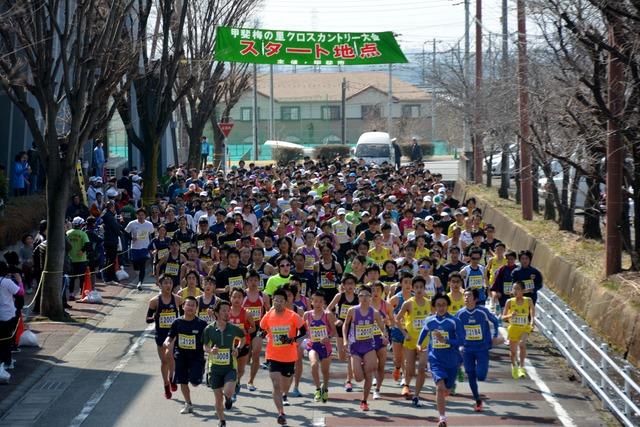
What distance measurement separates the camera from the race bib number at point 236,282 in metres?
16.1

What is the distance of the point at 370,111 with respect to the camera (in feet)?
318

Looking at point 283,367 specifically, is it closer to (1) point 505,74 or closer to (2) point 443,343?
(2) point 443,343

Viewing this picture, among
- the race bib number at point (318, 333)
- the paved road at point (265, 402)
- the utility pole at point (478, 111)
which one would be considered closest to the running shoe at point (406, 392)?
the paved road at point (265, 402)

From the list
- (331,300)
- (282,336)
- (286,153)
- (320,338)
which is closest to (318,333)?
(320,338)

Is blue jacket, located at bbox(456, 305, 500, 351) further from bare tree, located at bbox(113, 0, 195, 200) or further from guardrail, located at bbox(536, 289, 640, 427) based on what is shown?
bare tree, located at bbox(113, 0, 195, 200)

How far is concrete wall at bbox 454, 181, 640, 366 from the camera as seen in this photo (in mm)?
15695

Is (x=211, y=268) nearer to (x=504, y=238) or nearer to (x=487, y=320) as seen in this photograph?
(x=487, y=320)

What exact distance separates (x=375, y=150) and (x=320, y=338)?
37.3 m

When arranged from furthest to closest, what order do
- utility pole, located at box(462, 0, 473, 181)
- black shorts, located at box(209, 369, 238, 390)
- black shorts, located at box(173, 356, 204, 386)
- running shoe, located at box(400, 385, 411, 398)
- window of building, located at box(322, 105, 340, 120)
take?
window of building, located at box(322, 105, 340, 120), utility pole, located at box(462, 0, 473, 181), running shoe, located at box(400, 385, 411, 398), black shorts, located at box(173, 356, 204, 386), black shorts, located at box(209, 369, 238, 390)

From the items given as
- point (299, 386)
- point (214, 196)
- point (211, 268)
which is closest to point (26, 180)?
point (214, 196)

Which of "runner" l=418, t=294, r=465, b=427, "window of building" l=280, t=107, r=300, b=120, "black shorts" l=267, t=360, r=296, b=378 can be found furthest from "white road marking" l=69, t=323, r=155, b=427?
"window of building" l=280, t=107, r=300, b=120

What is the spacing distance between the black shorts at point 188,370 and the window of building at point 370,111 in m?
82.6

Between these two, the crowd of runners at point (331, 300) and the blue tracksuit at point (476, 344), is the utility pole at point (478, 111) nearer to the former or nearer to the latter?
the crowd of runners at point (331, 300)

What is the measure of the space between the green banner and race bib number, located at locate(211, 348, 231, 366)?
2638 cm
